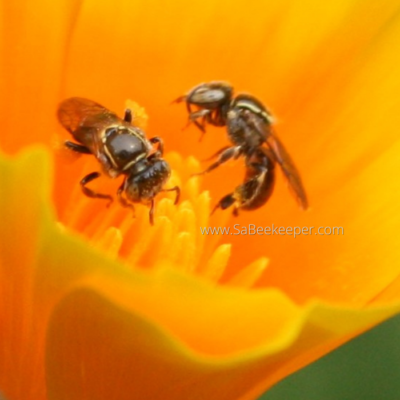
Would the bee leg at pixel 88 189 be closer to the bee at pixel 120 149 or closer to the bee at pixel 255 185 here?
the bee at pixel 120 149

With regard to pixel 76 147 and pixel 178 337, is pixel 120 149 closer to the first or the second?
pixel 76 147

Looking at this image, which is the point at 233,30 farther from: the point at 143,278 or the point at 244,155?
the point at 143,278

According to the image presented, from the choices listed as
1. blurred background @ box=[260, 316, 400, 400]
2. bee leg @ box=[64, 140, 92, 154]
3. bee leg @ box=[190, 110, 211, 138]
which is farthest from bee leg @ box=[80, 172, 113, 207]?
blurred background @ box=[260, 316, 400, 400]

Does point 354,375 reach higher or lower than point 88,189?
lower

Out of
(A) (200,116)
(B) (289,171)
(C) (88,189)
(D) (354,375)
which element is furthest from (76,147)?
(D) (354,375)

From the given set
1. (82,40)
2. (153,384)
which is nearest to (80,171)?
(82,40)

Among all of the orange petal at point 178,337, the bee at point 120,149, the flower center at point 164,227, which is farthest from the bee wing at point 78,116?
the orange petal at point 178,337

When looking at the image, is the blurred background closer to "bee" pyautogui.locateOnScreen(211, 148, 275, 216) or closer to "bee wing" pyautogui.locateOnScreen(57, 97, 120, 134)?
"bee" pyautogui.locateOnScreen(211, 148, 275, 216)
